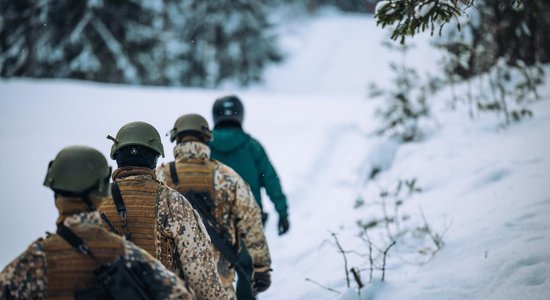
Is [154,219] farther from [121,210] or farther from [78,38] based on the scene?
[78,38]

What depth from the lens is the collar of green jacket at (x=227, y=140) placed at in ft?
13.2

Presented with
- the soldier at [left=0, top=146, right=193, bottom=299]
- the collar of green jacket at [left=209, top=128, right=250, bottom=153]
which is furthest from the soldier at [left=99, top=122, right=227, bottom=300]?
the collar of green jacket at [left=209, top=128, right=250, bottom=153]

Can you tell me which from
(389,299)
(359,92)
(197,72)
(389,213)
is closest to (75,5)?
(197,72)

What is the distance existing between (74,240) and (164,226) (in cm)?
69

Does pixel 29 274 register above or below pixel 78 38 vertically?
below

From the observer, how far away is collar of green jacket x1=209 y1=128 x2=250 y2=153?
158 inches

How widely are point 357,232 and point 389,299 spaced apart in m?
1.81

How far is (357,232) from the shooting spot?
511 cm

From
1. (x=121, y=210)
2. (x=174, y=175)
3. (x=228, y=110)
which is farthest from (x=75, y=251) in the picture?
(x=228, y=110)

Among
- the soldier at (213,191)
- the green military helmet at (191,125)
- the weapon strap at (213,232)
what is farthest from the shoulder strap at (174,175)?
the green military helmet at (191,125)

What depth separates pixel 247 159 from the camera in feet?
13.4

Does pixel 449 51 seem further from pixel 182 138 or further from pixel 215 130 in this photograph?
pixel 182 138

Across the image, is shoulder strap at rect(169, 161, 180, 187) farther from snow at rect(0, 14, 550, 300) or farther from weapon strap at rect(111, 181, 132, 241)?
snow at rect(0, 14, 550, 300)

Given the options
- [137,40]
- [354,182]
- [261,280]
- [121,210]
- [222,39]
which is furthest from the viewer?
[222,39]
